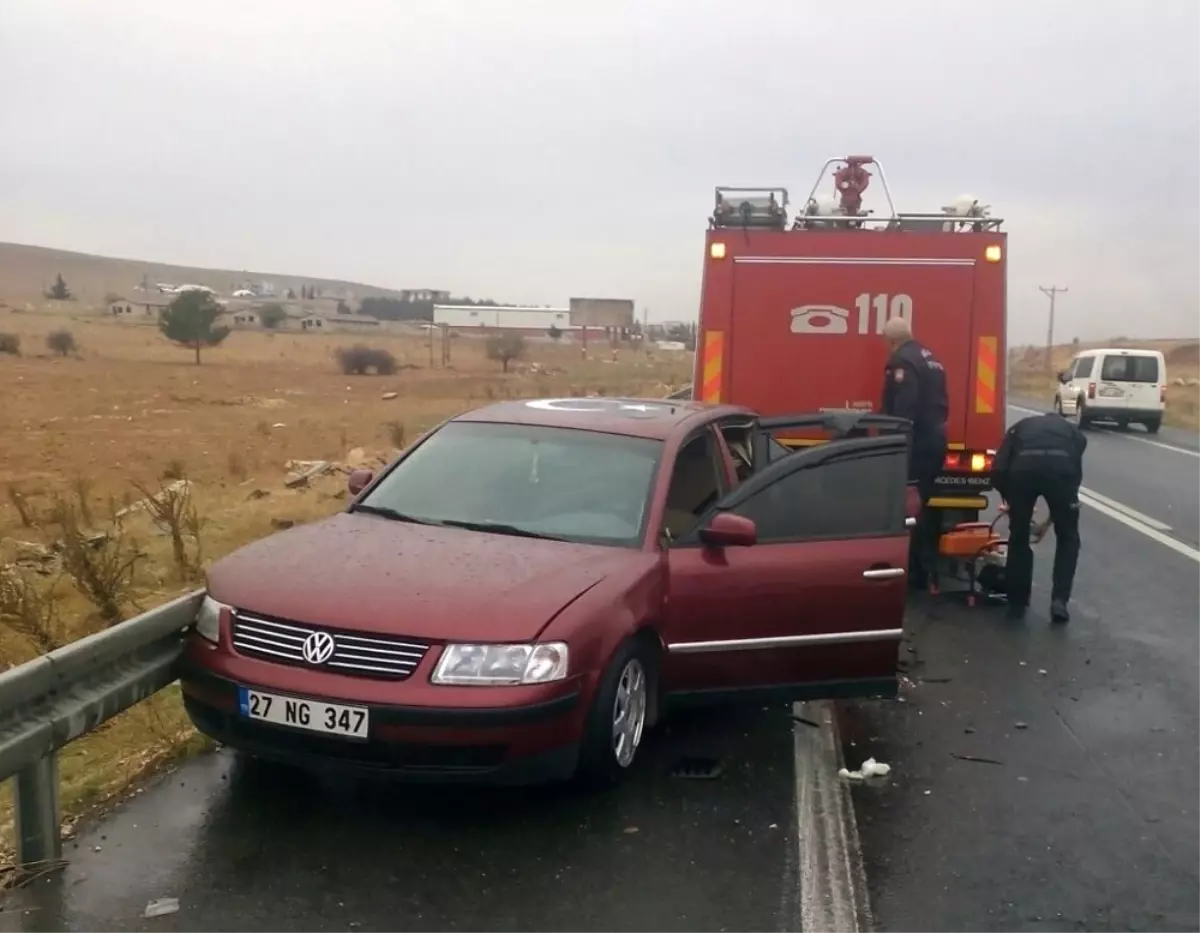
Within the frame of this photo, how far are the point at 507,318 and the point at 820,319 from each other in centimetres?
13823

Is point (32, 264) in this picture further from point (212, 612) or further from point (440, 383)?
point (212, 612)

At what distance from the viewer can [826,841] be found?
457cm

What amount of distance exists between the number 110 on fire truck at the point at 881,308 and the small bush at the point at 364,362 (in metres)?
47.9

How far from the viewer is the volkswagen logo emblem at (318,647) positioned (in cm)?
443

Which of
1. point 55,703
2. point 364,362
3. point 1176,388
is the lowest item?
point 55,703

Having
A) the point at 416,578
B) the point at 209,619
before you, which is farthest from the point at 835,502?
the point at 209,619

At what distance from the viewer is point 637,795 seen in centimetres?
497

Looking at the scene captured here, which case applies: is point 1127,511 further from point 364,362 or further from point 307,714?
point 364,362

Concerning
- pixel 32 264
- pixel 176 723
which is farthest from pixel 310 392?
pixel 32 264

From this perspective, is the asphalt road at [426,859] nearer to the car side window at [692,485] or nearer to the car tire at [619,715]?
the car tire at [619,715]

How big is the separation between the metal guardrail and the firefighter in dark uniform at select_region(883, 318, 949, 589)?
5.66 meters

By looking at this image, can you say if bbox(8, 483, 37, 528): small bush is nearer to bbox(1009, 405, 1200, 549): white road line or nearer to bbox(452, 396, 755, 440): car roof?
bbox(452, 396, 755, 440): car roof

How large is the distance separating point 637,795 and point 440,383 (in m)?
44.6

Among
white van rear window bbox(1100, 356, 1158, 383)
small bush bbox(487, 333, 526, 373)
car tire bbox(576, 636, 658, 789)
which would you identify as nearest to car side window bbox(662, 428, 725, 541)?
car tire bbox(576, 636, 658, 789)
